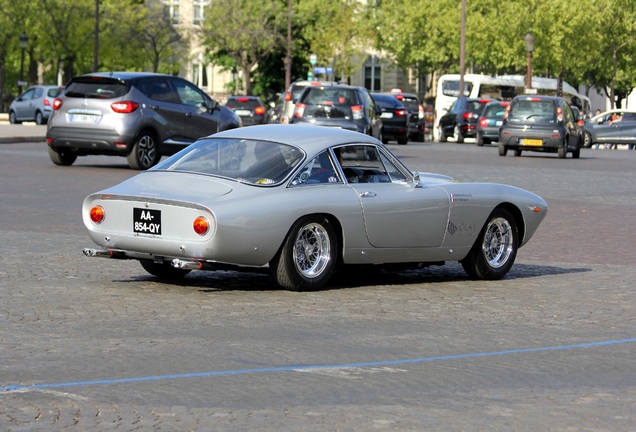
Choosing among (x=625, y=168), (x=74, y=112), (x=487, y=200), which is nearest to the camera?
(x=487, y=200)

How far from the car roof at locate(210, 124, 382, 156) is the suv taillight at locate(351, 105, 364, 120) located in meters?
18.5

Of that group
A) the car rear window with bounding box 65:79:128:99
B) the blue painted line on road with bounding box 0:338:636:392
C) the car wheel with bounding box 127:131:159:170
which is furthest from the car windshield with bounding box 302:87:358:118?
the blue painted line on road with bounding box 0:338:636:392

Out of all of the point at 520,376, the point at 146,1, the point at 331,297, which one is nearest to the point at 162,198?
the point at 331,297

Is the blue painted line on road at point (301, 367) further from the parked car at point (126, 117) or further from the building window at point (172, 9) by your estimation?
the building window at point (172, 9)

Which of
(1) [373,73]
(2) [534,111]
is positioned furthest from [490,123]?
(1) [373,73]

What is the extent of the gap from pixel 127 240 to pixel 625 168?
79.1ft

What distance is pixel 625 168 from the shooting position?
33531 mm

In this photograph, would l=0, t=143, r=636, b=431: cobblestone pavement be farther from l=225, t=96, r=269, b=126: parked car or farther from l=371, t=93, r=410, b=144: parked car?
l=225, t=96, r=269, b=126: parked car

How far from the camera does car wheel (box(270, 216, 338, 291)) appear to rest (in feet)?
35.6

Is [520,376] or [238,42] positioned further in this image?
[238,42]

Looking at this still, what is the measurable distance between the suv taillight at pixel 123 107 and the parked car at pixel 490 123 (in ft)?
79.2

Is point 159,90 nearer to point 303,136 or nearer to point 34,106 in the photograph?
point 303,136

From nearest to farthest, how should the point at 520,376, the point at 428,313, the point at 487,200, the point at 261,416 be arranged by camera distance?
the point at 261,416 → the point at 520,376 → the point at 428,313 → the point at 487,200

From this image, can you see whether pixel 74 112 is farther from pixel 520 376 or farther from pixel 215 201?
pixel 520 376
